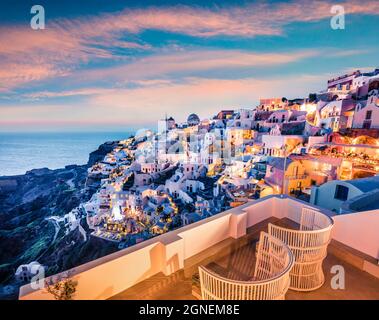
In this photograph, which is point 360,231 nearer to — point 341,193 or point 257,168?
point 341,193

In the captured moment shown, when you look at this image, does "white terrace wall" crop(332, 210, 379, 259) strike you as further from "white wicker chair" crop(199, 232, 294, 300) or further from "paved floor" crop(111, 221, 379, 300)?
"white wicker chair" crop(199, 232, 294, 300)

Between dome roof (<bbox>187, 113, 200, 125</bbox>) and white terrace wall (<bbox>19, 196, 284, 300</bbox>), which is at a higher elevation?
dome roof (<bbox>187, 113, 200, 125</bbox>)

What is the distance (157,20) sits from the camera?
20.1 ft

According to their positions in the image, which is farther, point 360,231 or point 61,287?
point 360,231

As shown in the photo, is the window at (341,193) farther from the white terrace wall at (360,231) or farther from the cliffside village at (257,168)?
the white terrace wall at (360,231)

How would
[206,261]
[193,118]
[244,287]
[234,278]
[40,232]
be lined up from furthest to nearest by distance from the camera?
[193,118]
[40,232]
[206,261]
[234,278]
[244,287]

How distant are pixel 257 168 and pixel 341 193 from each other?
11.1m

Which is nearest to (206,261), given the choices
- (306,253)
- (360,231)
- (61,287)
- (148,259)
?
(148,259)

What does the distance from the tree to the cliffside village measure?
188 inches

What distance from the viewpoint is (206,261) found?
294 cm

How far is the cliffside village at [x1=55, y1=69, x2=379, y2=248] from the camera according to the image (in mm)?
13930

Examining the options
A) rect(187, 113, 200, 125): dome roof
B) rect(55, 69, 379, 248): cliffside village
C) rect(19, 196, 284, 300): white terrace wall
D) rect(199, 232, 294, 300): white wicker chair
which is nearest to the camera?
rect(199, 232, 294, 300): white wicker chair

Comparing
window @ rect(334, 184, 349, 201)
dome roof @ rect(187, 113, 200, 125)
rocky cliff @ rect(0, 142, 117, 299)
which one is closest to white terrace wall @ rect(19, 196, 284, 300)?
window @ rect(334, 184, 349, 201)
